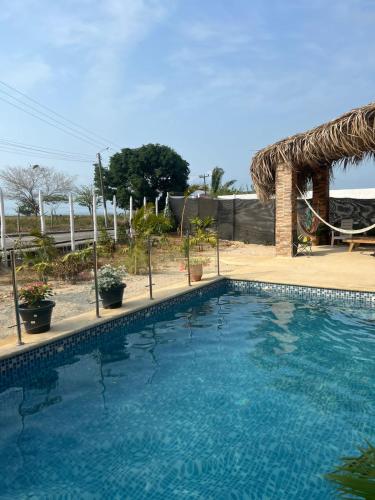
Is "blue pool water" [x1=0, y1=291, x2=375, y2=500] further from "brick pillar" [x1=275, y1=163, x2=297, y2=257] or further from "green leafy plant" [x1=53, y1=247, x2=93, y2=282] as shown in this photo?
"brick pillar" [x1=275, y1=163, x2=297, y2=257]

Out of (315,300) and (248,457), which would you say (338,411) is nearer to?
(248,457)

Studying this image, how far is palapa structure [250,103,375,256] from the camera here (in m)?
8.52

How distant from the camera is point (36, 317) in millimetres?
4398

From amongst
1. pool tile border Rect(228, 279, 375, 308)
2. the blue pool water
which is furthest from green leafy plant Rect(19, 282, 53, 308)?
pool tile border Rect(228, 279, 375, 308)

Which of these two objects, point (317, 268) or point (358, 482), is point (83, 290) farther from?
point (358, 482)

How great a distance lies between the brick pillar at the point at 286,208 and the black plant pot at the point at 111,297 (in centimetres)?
611

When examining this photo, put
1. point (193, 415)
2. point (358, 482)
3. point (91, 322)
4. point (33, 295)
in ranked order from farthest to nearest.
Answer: point (91, 322) < point (33, 295) < point (193, 415) < point (358, 482)

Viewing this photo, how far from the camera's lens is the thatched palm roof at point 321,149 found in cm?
835

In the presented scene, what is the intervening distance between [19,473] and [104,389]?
1.19m

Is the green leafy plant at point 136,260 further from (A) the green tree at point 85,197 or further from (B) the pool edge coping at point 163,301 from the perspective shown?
(A) the green tree at point 85,197

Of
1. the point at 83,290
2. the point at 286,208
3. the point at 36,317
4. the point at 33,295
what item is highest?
the point at 286,208

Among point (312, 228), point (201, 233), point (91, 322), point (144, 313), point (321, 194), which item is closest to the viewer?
point (91, 322)

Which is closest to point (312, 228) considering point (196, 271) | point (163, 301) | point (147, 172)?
point (196, 271)

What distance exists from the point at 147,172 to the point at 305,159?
1806 centimetres
